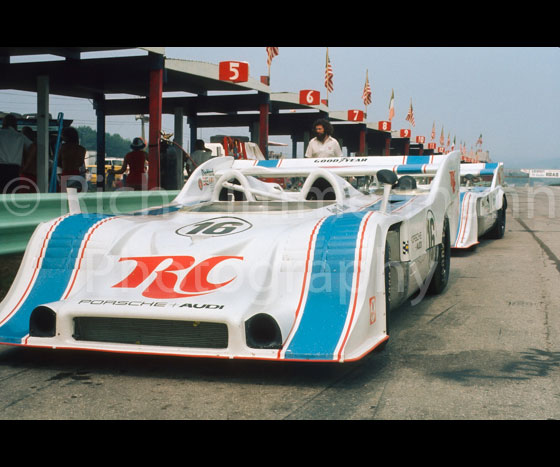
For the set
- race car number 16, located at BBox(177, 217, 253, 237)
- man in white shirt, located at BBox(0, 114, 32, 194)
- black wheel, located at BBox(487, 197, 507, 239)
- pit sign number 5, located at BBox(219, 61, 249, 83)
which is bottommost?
black wheel, located at BBox(487, 197, 507, 239)

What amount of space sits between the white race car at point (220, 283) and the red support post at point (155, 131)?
788 centimetres

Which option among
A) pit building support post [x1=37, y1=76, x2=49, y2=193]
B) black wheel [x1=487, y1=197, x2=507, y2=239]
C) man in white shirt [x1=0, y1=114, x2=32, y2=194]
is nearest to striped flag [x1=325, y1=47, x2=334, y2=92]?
pit building support post [x1=37, y1=76, x2=49, y2=193]

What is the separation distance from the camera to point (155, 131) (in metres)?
13.2

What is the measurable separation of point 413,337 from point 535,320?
115 centimetres

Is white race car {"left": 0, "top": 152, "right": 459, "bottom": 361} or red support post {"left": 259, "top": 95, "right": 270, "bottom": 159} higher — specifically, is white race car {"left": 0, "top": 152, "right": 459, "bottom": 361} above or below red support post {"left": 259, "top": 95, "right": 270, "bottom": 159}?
below

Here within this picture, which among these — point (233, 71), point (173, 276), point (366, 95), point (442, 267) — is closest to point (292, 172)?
point (442, 267)

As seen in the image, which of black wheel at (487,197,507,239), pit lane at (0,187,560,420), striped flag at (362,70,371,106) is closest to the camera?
pit lane at (0,187,560,420)

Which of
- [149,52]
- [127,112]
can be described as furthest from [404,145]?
[149,52]

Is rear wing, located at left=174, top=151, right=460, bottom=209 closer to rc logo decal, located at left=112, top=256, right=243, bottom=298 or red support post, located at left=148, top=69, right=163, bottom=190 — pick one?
rc logo decal, located at left=112, top=256, right=243, bottom=298

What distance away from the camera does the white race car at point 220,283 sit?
11.8 feet

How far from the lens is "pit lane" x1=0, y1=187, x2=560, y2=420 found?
318cm

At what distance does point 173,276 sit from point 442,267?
3.20m

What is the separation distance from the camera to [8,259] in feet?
20.7

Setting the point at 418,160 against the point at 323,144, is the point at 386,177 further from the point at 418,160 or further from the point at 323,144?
the point at 323,144
